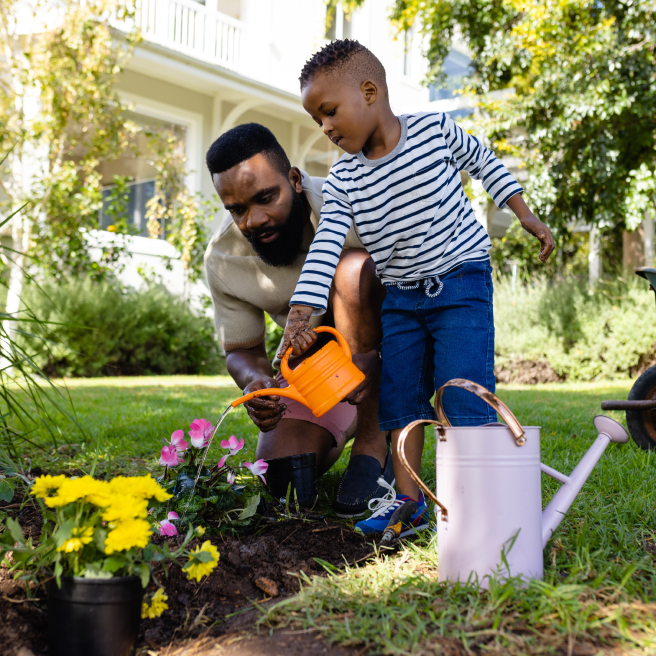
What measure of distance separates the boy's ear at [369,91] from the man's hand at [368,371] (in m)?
0.84

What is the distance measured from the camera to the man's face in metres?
2.39

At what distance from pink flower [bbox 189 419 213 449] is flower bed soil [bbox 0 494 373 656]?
28 centimetres

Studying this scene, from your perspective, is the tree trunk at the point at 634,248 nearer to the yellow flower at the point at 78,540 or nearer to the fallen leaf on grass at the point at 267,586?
the fallen leaf on grass at the point at 267,586

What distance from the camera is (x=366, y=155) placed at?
221 cm

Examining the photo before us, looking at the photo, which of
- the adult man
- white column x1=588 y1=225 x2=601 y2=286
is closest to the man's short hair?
the adult man

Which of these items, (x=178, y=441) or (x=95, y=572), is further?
(x=178, y=441)

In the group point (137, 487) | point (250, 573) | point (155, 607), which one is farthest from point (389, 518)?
point (137, 487)

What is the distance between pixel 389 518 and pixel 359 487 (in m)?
0.25

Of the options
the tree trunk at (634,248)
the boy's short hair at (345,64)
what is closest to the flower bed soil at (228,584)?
the boy's short hair at (345,64)

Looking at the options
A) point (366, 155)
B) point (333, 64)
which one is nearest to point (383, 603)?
point (366, 155)

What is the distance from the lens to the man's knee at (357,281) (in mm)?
2371

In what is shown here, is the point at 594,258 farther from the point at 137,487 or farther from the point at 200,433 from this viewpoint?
the point at 137,487

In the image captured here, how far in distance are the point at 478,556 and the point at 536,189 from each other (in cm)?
647

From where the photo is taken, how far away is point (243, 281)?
271 centimetres
